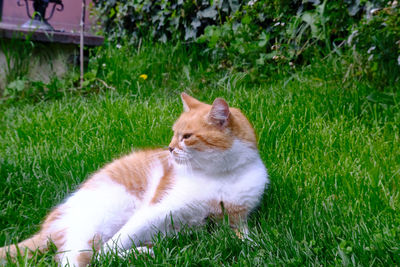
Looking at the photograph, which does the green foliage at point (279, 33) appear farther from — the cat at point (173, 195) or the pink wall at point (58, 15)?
the pink wall at point (58, 15)

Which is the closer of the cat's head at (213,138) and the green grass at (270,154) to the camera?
the green grass at (270,154)

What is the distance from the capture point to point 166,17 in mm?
4570

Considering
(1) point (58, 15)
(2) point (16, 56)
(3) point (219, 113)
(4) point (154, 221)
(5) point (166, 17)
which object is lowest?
(4) point (154, 221)

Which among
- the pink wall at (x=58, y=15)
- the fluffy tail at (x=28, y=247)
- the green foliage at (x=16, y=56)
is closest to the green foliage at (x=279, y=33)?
the green foliage at (x=16, y=56)

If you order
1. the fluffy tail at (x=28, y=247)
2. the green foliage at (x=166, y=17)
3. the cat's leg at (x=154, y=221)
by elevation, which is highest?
the green foliage at (x=166, y=17)

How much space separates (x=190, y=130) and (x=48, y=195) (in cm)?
92

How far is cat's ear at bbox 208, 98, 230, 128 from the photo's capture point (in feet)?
5.68

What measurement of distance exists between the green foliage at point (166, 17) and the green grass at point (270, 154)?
0.61m

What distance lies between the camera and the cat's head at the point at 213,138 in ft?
5.67

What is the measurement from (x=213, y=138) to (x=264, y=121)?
910mm

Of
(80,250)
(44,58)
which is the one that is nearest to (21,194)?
(80,250)

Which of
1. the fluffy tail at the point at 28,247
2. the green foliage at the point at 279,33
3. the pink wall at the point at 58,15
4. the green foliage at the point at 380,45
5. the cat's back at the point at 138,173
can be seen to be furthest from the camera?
the pink wall at the point at 58,15

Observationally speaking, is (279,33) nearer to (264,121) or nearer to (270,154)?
(264,121)

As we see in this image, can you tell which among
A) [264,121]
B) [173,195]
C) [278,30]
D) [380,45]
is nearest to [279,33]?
[278,30]
